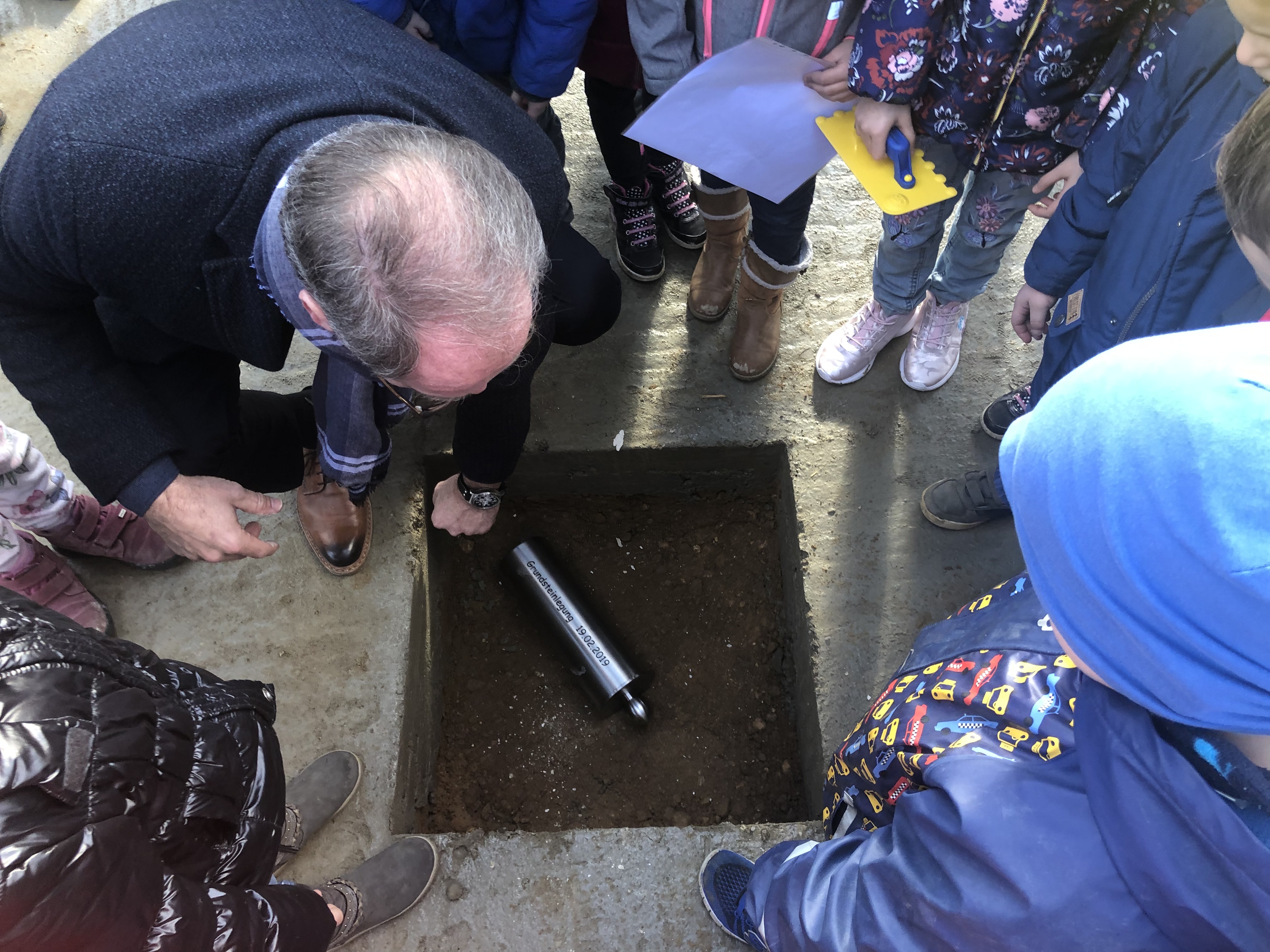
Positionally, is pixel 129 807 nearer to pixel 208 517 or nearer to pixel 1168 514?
pixel 208 517

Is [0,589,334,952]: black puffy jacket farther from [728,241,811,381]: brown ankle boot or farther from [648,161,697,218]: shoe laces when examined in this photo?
[648,161,697,218]: shoe laces

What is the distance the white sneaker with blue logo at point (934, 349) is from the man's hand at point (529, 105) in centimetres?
118

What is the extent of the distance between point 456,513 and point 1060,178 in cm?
156

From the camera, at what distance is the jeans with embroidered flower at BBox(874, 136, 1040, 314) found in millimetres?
1631

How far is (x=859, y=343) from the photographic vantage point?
2113 millimetres

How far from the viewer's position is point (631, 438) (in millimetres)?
2125

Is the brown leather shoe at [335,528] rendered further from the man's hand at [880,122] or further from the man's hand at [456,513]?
the man's hand at [880,122]

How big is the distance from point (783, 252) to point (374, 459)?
3.85 feet

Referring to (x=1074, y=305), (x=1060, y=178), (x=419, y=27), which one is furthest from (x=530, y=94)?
(x=1074, y=305)

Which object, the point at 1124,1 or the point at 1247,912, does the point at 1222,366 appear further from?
the point at 1124,1

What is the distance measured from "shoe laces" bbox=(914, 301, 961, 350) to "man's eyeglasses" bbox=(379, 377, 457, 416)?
4.34ft

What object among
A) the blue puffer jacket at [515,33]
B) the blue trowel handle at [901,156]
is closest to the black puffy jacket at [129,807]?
the blue puffer jacket at [515,33]

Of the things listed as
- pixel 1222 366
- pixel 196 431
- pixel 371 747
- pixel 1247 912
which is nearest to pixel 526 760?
pixel 371 747

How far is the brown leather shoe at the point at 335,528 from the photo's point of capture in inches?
75.5
